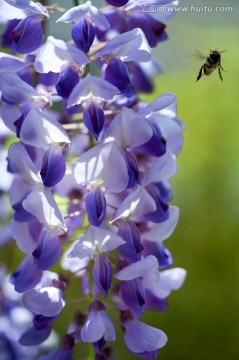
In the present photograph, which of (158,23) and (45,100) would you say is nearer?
(45,100)

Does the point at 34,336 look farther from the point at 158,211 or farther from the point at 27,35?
the point at 27,35

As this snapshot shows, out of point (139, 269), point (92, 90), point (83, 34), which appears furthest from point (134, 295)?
point (83, 34)

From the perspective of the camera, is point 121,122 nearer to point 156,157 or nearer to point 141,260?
point 156,157

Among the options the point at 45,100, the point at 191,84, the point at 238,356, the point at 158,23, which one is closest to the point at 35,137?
the point at 45,100

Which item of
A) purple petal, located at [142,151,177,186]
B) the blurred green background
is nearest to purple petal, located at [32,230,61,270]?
purple petal, located at [142,151,177,186]

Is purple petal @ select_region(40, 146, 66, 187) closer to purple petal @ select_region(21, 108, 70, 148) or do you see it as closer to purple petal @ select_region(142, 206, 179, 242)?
purple petal @ select_region(21, 108, 70, 148)

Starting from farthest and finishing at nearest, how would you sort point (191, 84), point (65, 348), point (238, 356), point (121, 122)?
point (191, 84)
point (238, 356)
point (65, 348)
point (121, 122)
